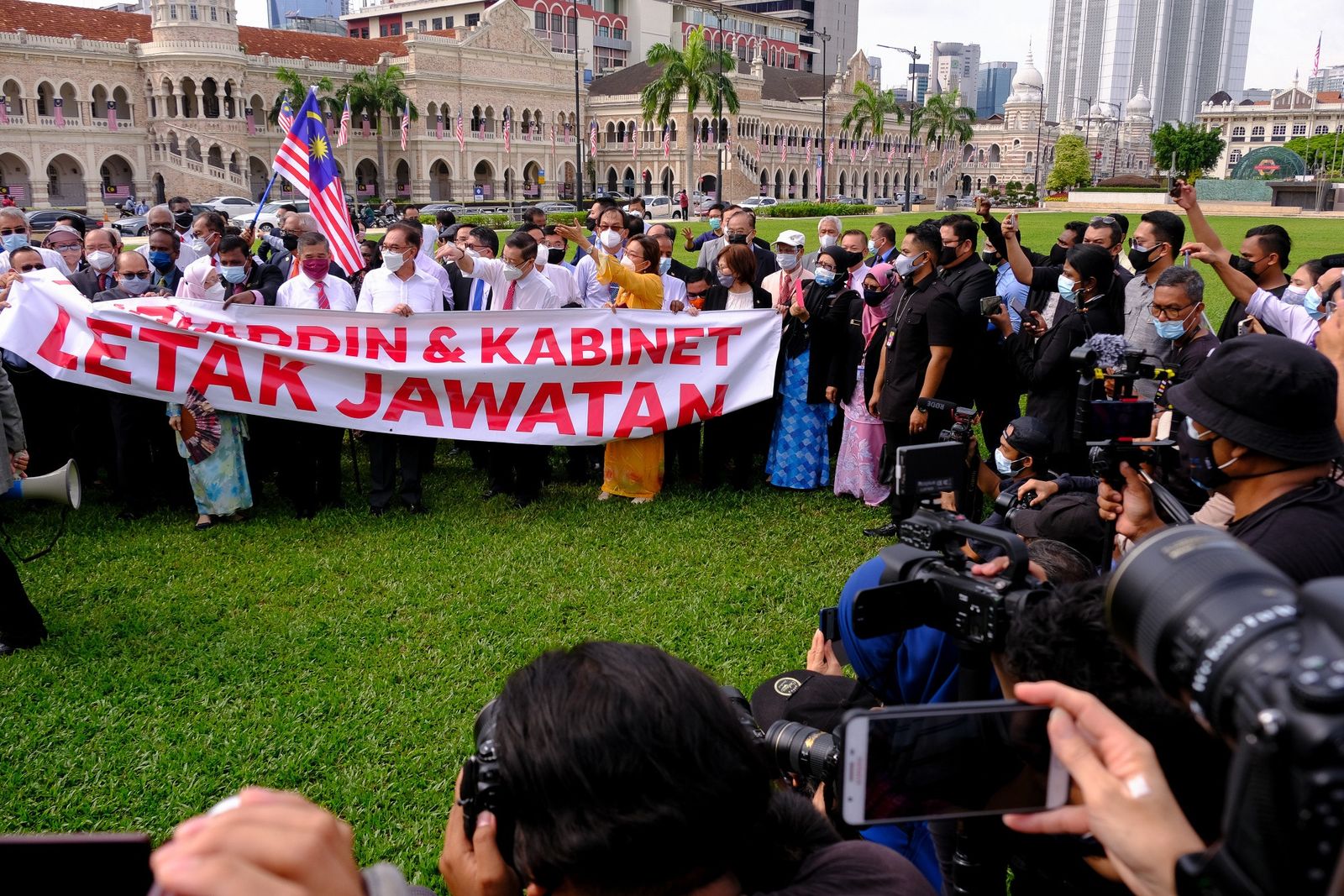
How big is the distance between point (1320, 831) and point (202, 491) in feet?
22.0

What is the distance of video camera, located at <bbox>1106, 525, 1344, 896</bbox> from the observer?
923mm

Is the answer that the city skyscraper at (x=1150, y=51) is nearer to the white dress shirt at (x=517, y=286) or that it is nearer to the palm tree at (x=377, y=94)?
the palm tree at (x=377, y=94)

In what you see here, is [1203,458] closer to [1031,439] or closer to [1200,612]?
[1200,612]

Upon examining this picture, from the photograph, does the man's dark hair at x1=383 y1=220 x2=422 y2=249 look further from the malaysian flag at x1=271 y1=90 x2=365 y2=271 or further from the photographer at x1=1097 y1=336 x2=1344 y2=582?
the photographer at x1=1097 y1=336 x2=1344 y2=582

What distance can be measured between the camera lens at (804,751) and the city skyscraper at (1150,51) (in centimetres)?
18449

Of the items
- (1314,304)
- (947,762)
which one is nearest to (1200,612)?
(947,762)

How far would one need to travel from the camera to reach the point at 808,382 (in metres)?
7.32

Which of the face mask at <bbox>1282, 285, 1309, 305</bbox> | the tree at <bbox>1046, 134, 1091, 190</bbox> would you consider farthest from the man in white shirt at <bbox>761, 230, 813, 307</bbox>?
the tree at <bbox>1046, 134, 1091, 190</bbox>

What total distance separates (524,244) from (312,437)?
194 centimetres

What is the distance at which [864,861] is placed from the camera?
154 cm

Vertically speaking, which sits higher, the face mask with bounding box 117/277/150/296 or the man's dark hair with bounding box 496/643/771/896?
the face mask with bounding box 117/277/150/296

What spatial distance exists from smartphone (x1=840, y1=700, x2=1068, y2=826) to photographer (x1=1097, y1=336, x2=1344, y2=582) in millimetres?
1268

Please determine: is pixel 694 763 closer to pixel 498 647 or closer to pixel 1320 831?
pixel 1320 831

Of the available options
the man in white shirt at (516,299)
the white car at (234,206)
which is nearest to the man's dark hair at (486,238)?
the man in white shirt at (516,299)
